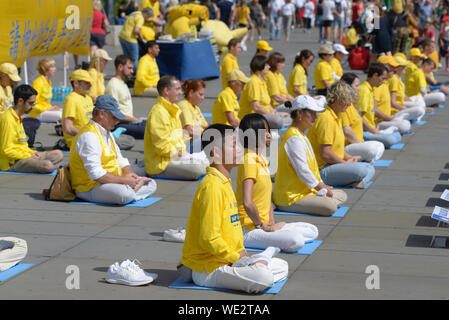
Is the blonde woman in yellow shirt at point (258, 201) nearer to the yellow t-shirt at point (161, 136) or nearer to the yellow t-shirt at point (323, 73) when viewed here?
the yellow t-shirt at point (161, 136)

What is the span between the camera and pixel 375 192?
36.9ft

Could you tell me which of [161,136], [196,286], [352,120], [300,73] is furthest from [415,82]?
[196,286]

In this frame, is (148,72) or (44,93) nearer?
(44,93)

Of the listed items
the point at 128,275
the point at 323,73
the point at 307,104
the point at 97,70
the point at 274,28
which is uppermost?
the point at 307,104

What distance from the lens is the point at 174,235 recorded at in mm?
8672

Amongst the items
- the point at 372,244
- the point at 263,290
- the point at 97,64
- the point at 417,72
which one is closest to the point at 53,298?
the point at 263,290

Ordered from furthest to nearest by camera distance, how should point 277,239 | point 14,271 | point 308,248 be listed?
point 308,248, point 277,239, point 14,271

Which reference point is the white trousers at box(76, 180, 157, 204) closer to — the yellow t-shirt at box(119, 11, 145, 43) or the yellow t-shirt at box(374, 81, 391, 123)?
the yellow t-shirt at box(374, 81, 391, 123)

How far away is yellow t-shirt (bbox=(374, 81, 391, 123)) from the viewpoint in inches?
607

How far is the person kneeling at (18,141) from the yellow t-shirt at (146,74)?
277 inches

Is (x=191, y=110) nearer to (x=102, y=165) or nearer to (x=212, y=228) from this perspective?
(x=102, y=165)

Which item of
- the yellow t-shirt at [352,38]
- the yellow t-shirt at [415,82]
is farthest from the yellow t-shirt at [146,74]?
the yellow t-shirt at [352,38]

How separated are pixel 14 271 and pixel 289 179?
337 cm

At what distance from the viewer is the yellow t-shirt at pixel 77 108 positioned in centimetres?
1269
